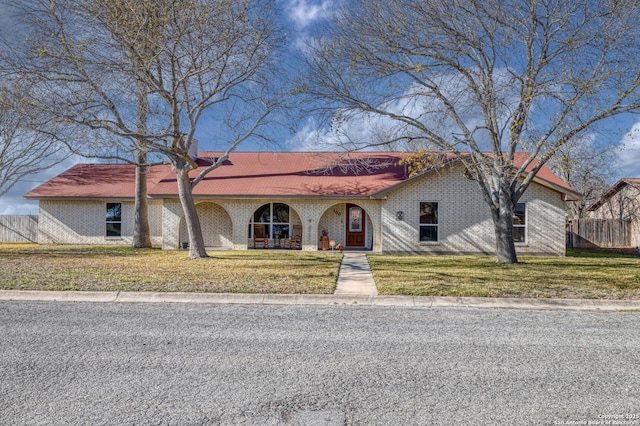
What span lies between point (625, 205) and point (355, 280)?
2490cm

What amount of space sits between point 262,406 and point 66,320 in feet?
15.2

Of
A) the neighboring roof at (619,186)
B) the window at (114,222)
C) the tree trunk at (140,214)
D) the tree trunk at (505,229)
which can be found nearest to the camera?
the tree trunk at (505,229)

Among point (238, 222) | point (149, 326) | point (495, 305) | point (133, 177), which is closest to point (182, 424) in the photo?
point (149, 326)

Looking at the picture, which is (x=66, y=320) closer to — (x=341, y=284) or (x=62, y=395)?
(x=62, y=395)

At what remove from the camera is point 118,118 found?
15.4 meters

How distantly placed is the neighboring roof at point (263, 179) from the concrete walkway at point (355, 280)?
4768 millimetres

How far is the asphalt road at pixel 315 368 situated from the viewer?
3.65m

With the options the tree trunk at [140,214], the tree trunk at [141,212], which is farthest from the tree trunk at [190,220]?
the tree trunk at [140,214]

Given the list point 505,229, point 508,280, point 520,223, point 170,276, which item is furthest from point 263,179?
point 508,280

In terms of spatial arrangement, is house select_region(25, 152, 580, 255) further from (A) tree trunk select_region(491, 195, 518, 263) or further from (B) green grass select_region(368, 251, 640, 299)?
(B) green grass select_region(368, 251, 640, 299)

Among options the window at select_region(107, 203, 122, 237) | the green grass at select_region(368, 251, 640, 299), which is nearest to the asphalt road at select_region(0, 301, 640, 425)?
the green grass at select_region(368, 251, 640, 299)

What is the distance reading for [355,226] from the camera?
71.9 feet

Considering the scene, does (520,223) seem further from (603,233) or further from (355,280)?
(355,280)

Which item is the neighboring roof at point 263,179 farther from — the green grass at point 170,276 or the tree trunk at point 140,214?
the green grass at point 170,276
